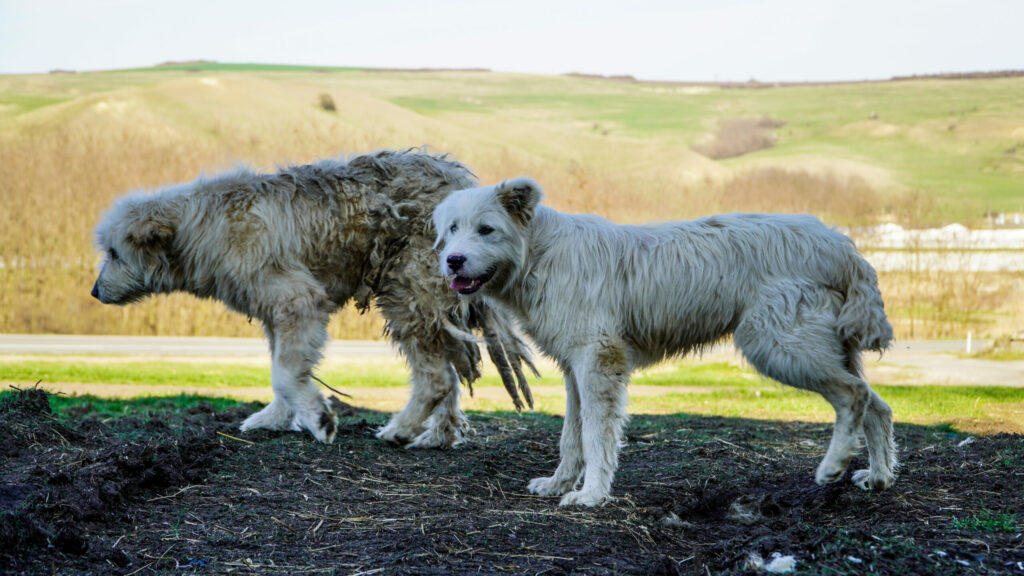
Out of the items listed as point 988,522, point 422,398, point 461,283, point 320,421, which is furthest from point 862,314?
point 320,421

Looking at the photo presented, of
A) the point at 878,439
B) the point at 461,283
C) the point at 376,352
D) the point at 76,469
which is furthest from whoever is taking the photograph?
the point at 376,352

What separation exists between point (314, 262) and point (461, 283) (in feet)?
8.78

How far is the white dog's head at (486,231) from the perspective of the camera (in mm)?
6020

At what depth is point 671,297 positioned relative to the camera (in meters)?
6.32

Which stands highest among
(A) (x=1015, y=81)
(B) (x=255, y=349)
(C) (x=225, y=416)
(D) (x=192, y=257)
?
(A) (x=1015, y=81)

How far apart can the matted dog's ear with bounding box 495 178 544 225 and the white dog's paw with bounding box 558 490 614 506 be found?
1.93 meters

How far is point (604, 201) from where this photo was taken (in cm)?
3684

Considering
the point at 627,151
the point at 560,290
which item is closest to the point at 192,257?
the point at 560,290

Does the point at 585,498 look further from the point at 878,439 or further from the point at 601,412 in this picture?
the point at 878,439

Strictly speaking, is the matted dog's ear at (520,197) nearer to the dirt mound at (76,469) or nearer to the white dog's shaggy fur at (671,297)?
the white dog's shaggy fur at (671,297)

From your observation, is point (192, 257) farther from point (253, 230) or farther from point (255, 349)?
point (255, 349)

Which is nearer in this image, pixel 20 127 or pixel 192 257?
pixel 192 257

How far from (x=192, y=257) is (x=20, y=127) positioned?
128 feet

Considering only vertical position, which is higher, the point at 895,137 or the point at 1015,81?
the point at 1015,81
